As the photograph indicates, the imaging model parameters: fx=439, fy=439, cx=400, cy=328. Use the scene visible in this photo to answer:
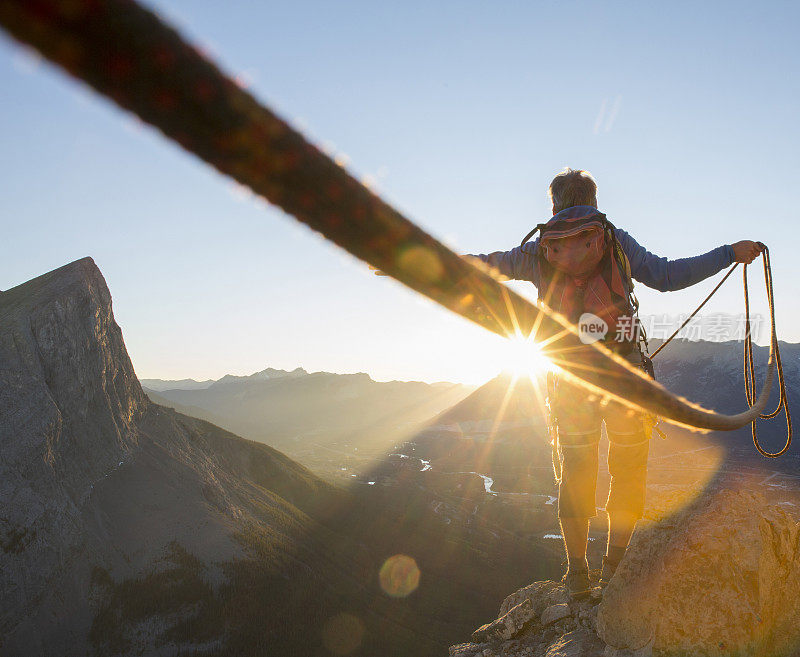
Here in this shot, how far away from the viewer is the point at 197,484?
53438 millimetres

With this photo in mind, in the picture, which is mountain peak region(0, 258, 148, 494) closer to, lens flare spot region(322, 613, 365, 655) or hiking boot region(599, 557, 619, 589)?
lens flare spot region(322, 613, 365, 655)

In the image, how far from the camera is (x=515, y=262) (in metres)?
4.08

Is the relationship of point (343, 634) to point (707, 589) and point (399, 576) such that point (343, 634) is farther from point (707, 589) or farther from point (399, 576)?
point (707, 589)

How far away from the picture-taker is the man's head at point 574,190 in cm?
418

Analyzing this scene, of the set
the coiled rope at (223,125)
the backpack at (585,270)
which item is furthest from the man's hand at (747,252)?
the coiled rope at (223,125)

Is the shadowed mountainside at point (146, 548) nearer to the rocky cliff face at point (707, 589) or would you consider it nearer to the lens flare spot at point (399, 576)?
the lens flare spot at point (399, 576)

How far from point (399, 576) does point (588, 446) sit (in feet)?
201

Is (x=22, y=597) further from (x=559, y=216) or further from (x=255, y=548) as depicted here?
(x=559, y=216)

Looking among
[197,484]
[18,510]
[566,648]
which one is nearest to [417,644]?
[197,484]

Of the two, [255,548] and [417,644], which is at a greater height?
[255,548]

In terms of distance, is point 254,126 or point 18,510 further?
point 18,510

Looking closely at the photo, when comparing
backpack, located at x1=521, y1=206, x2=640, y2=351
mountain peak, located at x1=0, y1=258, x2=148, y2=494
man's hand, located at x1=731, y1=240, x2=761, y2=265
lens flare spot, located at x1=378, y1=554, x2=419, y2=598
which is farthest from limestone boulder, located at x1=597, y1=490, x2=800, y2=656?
lens flare spot, located at x1=378, y1=554, x2=419, y2=598

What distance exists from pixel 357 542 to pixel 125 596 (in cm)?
3126

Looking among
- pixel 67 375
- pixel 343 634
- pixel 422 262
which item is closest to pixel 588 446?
pixel 422 262
